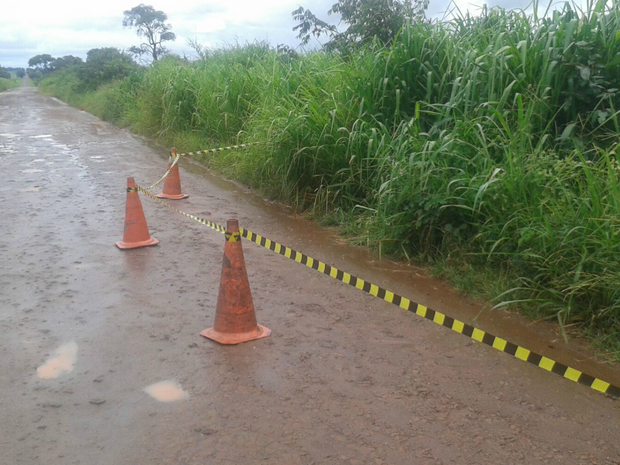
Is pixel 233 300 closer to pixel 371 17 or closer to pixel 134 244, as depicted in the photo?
pixel 134 244

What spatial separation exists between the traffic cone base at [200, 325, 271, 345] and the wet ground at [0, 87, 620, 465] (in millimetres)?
66

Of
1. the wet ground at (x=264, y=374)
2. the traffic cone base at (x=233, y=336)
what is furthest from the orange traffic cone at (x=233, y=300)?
the wet ground at (x=264, y=374)

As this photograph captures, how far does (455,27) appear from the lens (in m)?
→ 7.73

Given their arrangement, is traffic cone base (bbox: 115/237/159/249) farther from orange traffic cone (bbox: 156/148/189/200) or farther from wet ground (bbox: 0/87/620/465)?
orange traffic cone (bbox: 156/148/189/200)

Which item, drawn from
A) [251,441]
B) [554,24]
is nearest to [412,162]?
[554,24]

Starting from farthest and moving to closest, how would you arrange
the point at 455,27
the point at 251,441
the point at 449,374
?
the point at 455,27 → the point at 449,374 → the point at 251,441

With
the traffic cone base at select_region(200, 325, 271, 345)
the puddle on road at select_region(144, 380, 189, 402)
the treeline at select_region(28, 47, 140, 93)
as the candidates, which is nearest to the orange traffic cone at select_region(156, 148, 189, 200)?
the traffic cone base at select_region(200, 325, 271, 345)

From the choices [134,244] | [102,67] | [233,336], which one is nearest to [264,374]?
[233,336]

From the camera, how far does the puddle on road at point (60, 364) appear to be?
3.81 m

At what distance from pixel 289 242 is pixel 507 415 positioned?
393 centimetres

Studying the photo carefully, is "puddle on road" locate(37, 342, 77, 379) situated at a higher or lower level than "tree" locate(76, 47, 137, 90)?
lower

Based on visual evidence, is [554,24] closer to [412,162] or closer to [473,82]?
[473,82]

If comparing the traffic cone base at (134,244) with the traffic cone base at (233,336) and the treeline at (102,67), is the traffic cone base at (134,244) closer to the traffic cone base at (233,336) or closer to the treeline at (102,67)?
the traffic cone base at (233,336)

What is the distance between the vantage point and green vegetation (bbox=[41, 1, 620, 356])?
4.82m
